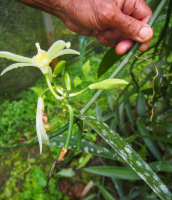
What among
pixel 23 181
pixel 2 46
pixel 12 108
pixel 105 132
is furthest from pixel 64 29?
pixel 105 132

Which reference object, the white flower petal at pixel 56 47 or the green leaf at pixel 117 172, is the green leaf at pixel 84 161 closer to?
the green leaf at pixel 117 172

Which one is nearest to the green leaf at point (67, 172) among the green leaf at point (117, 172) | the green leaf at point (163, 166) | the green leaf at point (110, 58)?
the green leaf at point (117, 172)

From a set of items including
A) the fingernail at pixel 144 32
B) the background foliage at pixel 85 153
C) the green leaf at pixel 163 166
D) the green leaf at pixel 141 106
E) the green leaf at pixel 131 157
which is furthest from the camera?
the green leaf at pixel 141 106

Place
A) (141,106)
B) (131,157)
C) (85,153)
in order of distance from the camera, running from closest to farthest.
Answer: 1. (131,157)
2. (141,106)
3. (85,153)

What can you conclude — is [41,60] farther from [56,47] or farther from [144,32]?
[144,32]

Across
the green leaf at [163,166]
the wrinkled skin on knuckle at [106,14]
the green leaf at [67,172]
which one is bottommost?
the green leaf at [163,166]

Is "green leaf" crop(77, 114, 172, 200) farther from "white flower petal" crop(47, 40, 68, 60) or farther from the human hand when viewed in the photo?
the human hand

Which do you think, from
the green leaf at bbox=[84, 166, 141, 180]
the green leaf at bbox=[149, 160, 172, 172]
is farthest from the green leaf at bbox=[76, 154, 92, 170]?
the green leaf at bbox=[149, 160, 172, 172]

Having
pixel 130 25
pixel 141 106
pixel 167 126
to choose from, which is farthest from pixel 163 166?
pixel 130 25

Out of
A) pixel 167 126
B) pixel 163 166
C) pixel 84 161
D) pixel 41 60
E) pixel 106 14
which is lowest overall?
pixel 163 166
